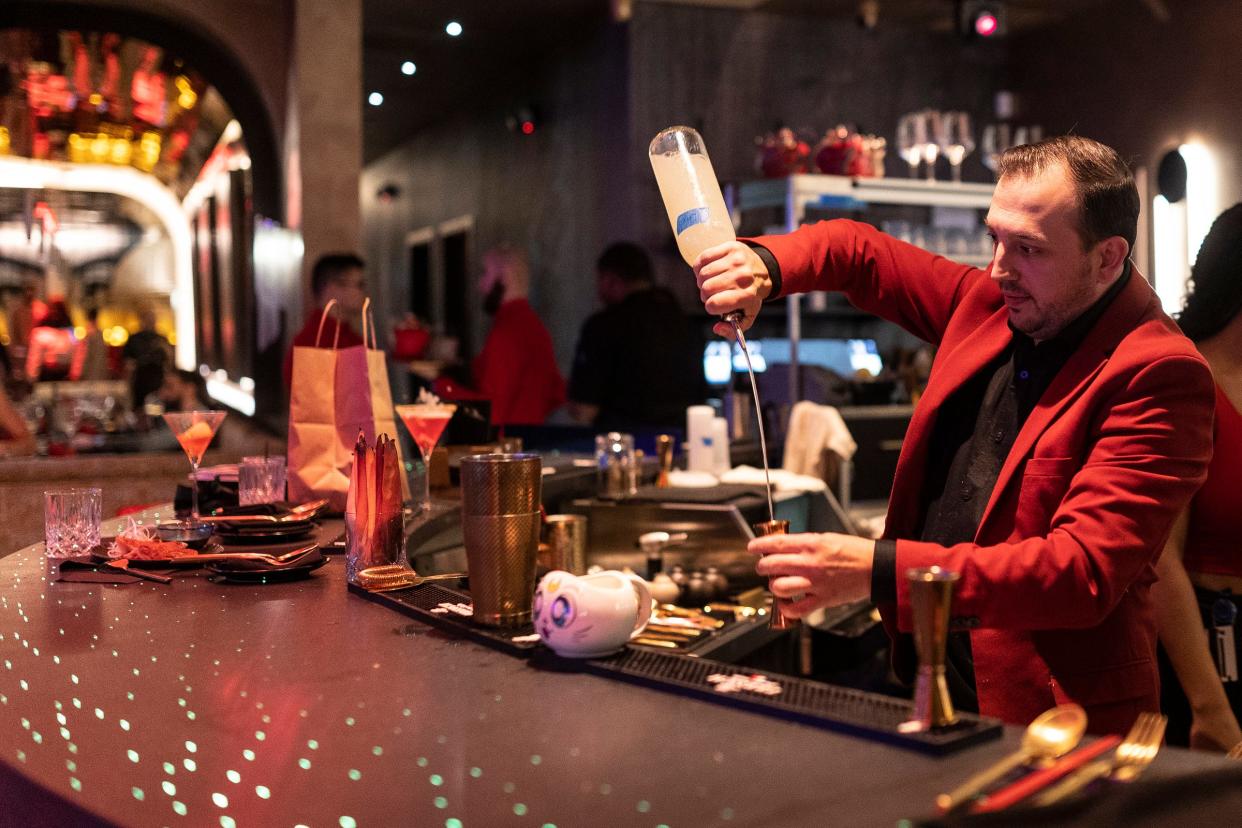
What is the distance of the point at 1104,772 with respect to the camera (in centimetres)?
108

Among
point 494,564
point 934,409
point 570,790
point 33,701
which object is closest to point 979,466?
point 934,409

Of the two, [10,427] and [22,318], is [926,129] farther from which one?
[22,318]

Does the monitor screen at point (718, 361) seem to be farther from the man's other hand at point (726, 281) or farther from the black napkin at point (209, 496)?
the man's other hand at point (726, 281)

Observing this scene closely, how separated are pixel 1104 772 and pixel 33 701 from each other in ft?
3.81

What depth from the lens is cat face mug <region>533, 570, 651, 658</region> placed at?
1.47 meters

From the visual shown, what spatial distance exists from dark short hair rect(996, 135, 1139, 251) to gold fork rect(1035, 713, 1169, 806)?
830mm

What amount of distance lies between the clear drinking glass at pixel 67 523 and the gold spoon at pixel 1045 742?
1.80 meters

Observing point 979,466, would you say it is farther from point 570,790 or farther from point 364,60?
point 364,60

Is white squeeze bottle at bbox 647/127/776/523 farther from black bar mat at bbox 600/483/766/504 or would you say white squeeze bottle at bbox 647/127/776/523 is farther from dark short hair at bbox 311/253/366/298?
dark short hair at bbox 311/253/366/298

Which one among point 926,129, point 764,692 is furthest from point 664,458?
point 926,129

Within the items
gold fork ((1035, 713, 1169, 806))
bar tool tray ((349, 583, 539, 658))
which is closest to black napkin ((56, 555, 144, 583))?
bar tool tray ((349, 583, 539, 658))

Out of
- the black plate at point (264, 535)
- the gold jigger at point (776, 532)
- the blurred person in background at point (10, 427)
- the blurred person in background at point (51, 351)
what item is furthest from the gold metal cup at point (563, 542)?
the blurred person in background at point (51, 351)

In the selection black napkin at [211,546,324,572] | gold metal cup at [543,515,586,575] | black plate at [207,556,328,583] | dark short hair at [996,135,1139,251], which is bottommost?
gold metal cup at [543,515,586,575]

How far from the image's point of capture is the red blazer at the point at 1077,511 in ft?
5.38
